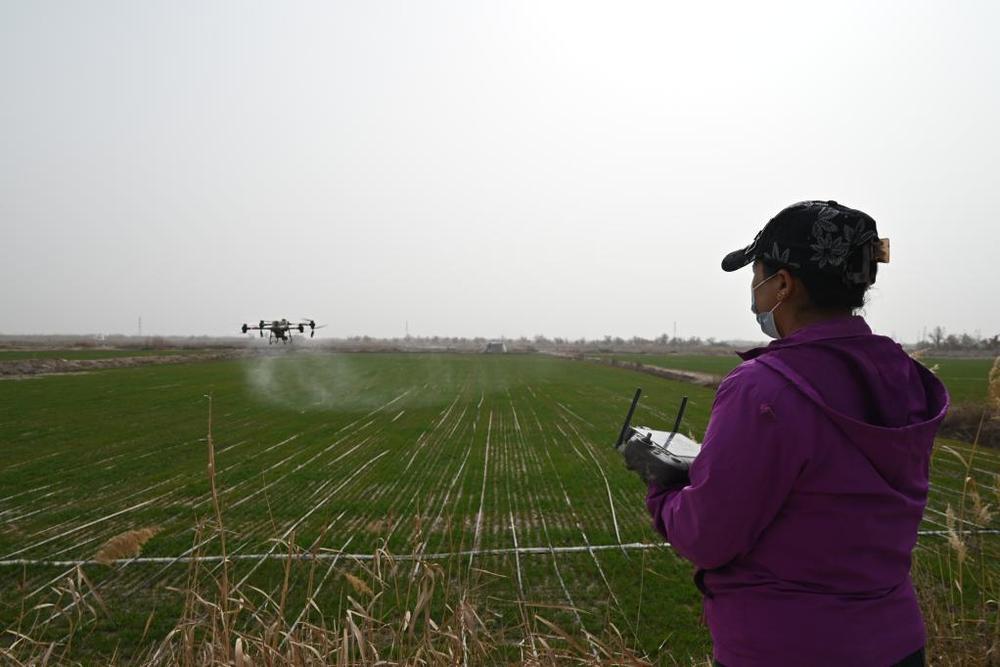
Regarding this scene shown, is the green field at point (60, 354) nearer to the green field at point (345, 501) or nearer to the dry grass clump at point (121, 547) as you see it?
the green field at point (345, 501)

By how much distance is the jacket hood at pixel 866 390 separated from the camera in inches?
64.1

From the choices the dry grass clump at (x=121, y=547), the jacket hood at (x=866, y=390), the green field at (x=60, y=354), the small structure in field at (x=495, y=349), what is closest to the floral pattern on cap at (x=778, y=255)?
the jacket hood at (x=866, y=390)

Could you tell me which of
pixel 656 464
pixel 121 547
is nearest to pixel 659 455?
pixel 656 464

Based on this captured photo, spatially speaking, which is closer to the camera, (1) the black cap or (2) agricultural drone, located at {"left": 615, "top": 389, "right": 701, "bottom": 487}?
(1) the black cap

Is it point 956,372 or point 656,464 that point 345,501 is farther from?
point 956,372

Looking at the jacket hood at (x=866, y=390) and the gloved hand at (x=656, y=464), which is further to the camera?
the gloved hand at (x=656, y=464)

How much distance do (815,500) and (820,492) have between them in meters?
0.03

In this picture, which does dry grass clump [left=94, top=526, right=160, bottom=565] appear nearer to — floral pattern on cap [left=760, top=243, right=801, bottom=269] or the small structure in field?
floral pattern on cap [left=760, top=243, right=801, bottom=269]

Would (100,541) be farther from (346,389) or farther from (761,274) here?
(346,389)

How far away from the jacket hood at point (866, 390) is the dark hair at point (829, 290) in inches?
3.2

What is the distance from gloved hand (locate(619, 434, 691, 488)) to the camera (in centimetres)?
206

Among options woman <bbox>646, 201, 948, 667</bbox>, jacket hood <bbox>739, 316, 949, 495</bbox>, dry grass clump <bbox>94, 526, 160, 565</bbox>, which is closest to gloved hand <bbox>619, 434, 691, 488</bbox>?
woman <bbox>646, 201, 948, 667</bbox>

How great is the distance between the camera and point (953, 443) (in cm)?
1802

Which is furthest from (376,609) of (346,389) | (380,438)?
(346,389)
